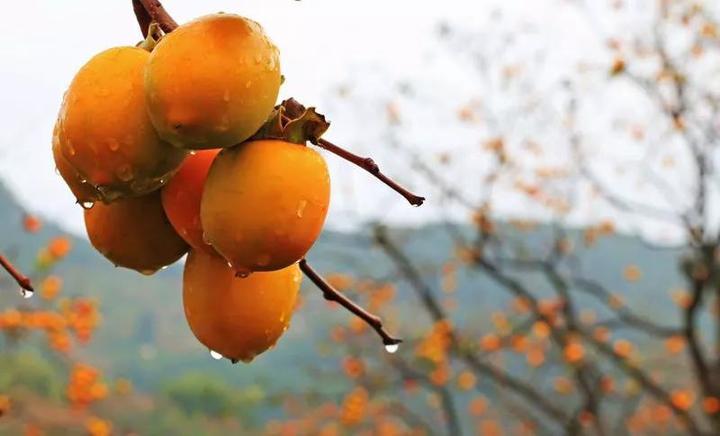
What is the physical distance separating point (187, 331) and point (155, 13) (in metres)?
10.8

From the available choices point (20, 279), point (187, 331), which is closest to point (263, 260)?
point (20, 279)

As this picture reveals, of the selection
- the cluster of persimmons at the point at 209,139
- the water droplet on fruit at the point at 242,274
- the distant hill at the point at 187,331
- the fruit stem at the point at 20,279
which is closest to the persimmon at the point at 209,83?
the cluster of persimmons at the point at 209,139

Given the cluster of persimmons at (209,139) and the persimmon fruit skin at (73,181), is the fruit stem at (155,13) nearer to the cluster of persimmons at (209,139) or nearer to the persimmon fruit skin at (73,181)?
the cluster of persimmons at (209,139)

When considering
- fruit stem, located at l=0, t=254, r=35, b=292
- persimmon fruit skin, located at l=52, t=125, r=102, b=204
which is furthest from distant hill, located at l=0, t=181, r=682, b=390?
persimmon fruit skin, located at l=52, t=125, r=102, b=204

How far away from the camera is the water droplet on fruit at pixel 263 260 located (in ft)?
2.16

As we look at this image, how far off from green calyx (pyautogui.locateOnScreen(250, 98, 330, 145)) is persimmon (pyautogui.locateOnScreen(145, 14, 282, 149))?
0.02 meters

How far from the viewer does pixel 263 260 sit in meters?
0.66

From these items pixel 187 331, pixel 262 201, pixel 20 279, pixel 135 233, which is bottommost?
pixel 187 331

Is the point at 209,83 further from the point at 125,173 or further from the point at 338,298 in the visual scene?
the point at 338,298

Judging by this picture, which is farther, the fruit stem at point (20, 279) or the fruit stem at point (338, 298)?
the fruit stem at point (20, 279)

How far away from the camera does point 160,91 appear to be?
0.63 m

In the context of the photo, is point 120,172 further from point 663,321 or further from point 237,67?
point 663,321

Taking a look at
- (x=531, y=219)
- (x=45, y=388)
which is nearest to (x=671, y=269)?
(x=531, y=219)

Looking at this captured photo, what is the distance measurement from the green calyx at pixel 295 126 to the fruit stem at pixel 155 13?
11 centimetres
